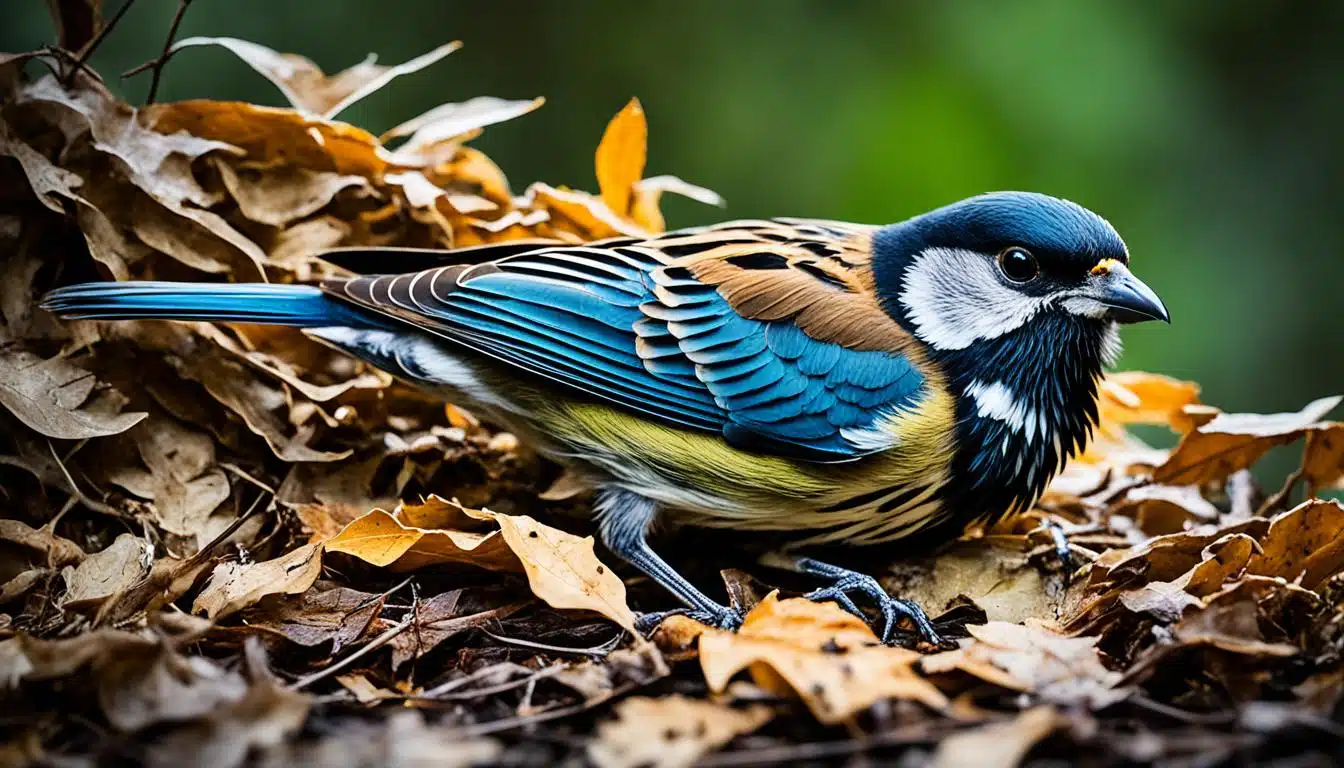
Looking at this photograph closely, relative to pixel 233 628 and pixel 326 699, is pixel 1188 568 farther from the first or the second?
pixel 233 628

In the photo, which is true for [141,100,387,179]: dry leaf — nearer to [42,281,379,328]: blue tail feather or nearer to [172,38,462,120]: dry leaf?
[172,38,462,120]: dry leaf

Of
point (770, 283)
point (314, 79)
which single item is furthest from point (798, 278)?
point (314, 79)

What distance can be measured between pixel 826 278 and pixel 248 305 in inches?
64.2

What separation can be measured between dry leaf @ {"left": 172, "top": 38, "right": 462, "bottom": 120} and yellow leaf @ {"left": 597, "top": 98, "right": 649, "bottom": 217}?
605 millimetres

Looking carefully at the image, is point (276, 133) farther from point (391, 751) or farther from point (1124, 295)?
point (1124, 295)

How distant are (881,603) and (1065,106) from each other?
413 centimetres

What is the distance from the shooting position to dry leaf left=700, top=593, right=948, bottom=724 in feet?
6.82

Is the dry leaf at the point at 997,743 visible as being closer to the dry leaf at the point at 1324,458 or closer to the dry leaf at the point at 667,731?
the dry leaf at the point at 667,731

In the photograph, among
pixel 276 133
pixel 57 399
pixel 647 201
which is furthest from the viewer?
pixel 647 201

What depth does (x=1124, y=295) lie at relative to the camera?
315cm

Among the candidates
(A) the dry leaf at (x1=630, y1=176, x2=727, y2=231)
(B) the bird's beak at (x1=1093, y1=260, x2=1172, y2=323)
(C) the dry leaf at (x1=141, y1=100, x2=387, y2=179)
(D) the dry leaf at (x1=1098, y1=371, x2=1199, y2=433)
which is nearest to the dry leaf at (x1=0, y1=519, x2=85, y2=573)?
(C) the dry leaf at (x1=141, y1=100, x2=387, y2=179)

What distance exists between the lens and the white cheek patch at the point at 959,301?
128 inches

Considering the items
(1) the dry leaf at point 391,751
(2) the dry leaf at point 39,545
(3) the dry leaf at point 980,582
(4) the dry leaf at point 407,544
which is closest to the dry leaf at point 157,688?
(1) the dry leaf at point 391,751

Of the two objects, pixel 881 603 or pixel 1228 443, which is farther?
pixel 1228 443
